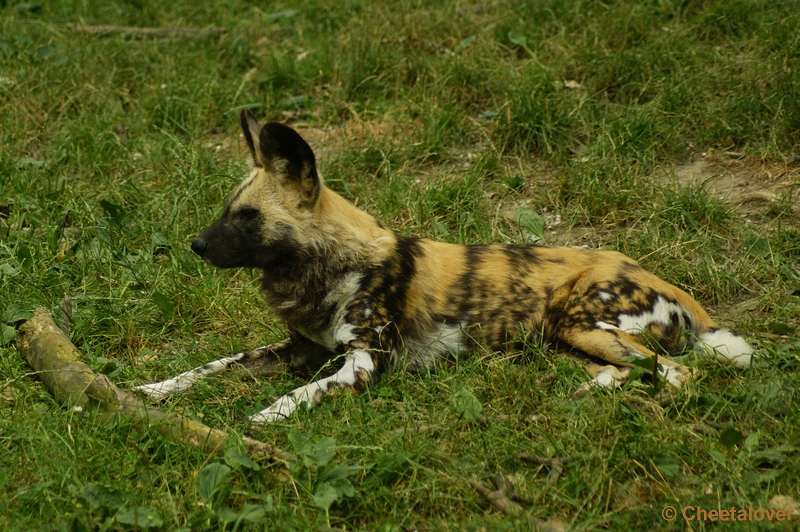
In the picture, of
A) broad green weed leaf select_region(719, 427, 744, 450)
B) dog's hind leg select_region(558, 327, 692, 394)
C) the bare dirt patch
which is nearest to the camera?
broad green weed leaf select_region(719, 427, 744, 450)

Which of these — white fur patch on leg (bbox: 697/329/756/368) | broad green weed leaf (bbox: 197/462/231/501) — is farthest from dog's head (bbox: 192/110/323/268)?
white fur patch on leg (bbox: 697/329/756/368)

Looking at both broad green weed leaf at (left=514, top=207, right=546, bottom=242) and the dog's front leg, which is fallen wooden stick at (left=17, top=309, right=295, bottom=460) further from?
broad green weed leaf at (left=514, top=207, right=546, bottom=242)

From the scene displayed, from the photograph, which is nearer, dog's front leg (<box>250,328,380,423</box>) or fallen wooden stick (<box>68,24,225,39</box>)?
dog's front leg (<box>250,328,380,423</box>)

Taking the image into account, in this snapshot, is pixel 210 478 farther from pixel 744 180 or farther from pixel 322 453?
pixel 744 180

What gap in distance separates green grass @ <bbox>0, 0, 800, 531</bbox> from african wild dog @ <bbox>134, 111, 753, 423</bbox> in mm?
178

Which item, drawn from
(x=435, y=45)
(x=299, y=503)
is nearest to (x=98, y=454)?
(x=299, y=503)

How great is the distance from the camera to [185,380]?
3.78 meters

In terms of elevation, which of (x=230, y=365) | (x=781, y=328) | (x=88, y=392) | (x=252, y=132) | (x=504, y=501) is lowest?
(x=230, y=365)

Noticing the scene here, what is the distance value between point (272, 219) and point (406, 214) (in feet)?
4.96

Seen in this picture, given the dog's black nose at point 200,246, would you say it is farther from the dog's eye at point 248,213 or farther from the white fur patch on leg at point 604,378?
the white fur patch on leg at point 604,378

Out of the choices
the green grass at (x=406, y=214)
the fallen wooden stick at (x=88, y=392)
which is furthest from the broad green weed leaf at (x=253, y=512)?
the fallen wooden stick at (x=88, y=392)

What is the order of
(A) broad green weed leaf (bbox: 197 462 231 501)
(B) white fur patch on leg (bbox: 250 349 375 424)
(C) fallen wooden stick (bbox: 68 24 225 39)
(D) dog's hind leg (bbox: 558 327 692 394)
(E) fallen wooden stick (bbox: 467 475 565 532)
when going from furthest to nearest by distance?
(C) fallen wooden stick (bbox: 68 24 225 39) → (D) dog's hind leg (bbox: 558 327 692 394) → (B) white fur patch on leg (bbox: 250 349 375 424) → (A) broad green weed leaf (bbox: 197 462 231 501) → (E) fallen wooden stick (bbox: 467 475 565 532)

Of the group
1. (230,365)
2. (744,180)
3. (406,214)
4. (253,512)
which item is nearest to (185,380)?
(230,365)

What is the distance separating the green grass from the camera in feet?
9.51
